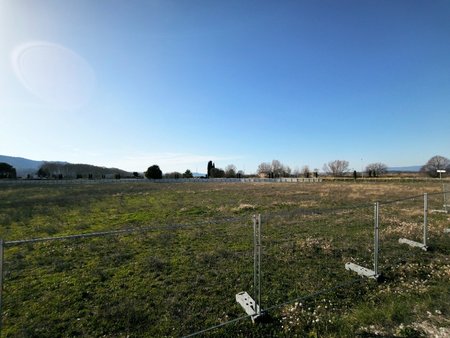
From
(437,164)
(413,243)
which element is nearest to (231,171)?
(437,164)

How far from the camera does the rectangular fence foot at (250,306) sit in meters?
4.19

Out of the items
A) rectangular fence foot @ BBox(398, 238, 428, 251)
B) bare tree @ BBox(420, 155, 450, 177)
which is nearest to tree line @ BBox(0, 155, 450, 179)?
bare tree @ BBox(420, 155, 450, 177)

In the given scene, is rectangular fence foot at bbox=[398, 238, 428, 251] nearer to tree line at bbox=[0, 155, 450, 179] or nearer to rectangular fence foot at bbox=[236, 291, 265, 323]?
rectangular fence foot at bbox=[236, 291, 265, 323]

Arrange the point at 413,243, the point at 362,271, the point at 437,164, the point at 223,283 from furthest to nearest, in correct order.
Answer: the point at 437,164 → the point at 413,243 → the point at 362,271 → the point at 223,283

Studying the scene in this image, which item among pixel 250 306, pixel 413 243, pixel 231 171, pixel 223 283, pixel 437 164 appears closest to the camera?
pixel 250 306

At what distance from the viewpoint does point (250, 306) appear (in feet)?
14.6

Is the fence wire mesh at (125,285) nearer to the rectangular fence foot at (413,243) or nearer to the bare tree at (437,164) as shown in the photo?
the rectangular fence foot at (413,243)

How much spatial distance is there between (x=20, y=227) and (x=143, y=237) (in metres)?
6.87

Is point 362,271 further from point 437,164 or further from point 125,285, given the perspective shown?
point 437,164

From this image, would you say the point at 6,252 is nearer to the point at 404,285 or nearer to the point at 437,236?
the point at 404,285

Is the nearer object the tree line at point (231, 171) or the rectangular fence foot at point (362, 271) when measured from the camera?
the rectangular fence foot at point (362, 271)

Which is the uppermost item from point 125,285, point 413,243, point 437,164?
point 437,164

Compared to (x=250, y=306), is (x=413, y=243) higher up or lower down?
higher up

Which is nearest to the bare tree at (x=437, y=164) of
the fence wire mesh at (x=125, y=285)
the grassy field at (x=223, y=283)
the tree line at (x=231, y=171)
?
the tree line at (x=231, y=171)
